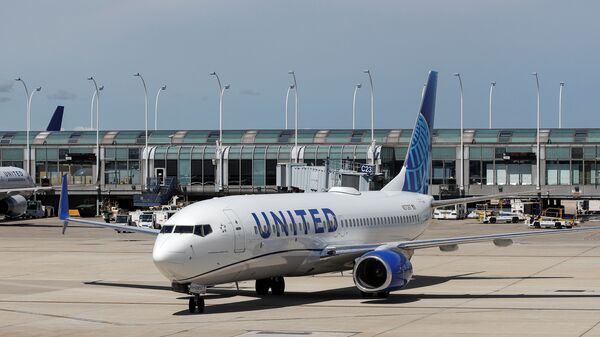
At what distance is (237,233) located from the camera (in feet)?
131

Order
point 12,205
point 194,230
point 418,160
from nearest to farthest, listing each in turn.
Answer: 1. point 194,230
2. point 418,160
3. point 12,205

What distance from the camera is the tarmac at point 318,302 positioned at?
34.9 m

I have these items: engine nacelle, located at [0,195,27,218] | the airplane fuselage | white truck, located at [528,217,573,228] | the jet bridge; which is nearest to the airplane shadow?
the airplane fuselage

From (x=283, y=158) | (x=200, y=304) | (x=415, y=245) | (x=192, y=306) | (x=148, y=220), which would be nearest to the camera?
(x=200, y=304)

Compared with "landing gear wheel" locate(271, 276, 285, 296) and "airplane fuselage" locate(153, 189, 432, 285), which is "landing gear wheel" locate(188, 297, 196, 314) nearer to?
"airplane fuselage" locate(153, 189, 432, 285)

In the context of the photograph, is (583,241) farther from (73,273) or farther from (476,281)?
(73,273)

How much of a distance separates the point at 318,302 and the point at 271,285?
3.09m

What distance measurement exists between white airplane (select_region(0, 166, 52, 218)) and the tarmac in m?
46.3

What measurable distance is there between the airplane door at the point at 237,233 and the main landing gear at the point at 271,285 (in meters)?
5.27

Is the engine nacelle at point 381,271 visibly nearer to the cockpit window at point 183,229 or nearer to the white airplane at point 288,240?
Result: the white airplane at point 288,240

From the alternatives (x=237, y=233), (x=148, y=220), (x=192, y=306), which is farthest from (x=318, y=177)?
(x=192, y=306)

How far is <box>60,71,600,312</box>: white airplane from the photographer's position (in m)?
38.9

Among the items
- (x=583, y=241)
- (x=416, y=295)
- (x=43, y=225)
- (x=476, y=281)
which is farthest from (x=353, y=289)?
(x=43, y=225)

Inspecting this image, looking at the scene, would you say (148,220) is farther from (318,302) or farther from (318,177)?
(318,302)
